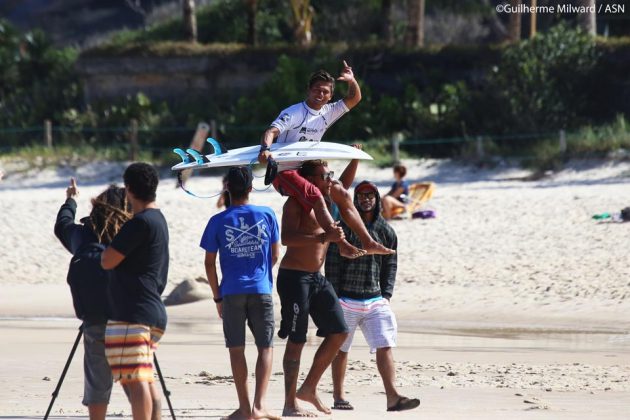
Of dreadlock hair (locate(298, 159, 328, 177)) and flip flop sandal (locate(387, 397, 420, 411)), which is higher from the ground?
dreadlock hair (locate(298, 159, 328, 177))

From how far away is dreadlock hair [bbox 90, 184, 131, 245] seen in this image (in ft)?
23.1

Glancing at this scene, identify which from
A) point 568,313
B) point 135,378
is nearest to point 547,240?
point 568,313

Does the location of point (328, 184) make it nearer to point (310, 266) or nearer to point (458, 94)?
point (310, 266)

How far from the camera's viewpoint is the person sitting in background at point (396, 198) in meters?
19.8

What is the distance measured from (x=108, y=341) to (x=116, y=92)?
Result: 982 inches

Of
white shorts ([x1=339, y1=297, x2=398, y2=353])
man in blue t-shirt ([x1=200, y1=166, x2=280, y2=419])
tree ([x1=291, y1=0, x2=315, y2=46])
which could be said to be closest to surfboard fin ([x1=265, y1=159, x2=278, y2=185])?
man in blue t-shirt ([x1=200, y1=166, x2=280, y2=419])

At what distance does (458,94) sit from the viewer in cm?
2752

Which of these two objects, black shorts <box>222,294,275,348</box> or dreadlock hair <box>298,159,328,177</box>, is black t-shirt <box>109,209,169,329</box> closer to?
black shorts <box>222,294,275,348</box>

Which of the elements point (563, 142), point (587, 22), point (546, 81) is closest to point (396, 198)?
point (563, 142)

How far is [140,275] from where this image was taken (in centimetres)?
674

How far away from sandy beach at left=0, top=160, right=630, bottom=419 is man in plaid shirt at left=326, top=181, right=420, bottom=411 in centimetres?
34

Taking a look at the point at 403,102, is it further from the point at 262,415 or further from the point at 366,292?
the point at 262,415

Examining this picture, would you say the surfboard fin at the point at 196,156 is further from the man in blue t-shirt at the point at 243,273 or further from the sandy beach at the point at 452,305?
the sandy beach at the point at 452,305

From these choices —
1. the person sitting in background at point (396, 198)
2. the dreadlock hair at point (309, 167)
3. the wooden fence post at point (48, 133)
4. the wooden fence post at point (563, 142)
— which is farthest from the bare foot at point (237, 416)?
the wooden fence post at point (48, 133)
